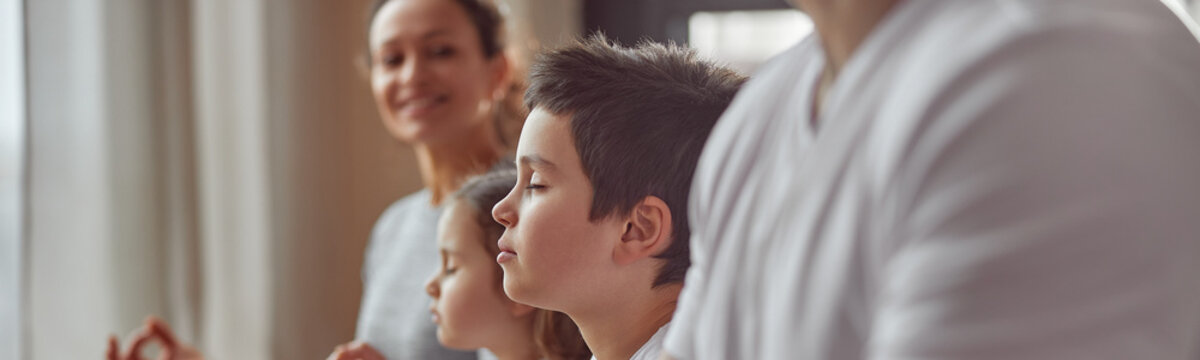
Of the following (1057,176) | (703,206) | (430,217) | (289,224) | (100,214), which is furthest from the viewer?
(289,224)

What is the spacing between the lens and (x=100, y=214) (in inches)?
78.7

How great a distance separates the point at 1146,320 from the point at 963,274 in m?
0.05

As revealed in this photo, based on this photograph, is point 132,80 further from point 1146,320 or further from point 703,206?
point 1146,320

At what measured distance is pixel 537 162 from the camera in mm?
621

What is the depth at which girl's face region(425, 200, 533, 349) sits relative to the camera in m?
1.00

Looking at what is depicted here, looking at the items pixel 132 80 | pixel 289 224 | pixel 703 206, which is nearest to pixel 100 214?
pixel 132 80

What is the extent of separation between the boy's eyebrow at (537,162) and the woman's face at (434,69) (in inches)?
34.1

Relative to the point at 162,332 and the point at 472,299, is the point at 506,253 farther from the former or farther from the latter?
the point at 162,332

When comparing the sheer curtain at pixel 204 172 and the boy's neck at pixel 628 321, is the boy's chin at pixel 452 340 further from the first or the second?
the sheer curtain at pixel 204 172

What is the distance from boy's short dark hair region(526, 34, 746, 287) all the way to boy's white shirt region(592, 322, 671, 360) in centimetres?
8

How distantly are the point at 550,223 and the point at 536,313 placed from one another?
1.36 ft

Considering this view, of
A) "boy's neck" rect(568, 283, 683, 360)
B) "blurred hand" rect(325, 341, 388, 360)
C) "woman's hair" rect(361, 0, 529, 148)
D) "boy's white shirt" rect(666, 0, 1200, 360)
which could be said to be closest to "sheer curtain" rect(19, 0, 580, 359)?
"woman's hair" rect(361, 0, 529, 148)

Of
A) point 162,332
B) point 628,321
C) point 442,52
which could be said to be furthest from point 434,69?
point 628,321

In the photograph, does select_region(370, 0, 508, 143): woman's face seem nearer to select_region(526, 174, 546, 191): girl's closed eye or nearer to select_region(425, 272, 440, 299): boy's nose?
select_region(425, 272, 440, 299): boy's nose
